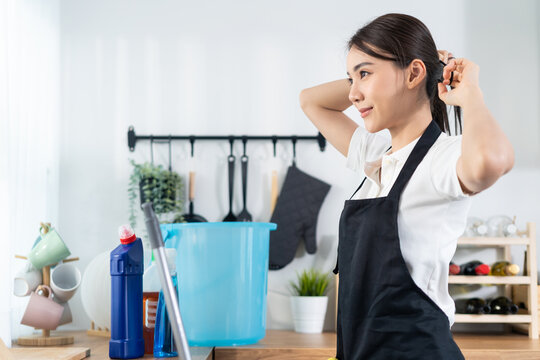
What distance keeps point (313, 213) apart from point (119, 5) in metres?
1.10

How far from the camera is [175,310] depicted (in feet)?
2.18

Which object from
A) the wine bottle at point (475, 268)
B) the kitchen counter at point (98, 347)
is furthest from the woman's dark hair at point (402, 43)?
the wine bottle at point (475, 268)

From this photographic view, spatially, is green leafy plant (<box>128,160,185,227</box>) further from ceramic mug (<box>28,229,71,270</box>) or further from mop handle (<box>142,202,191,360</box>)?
mop handle (<box>142,202,191,360</box>)

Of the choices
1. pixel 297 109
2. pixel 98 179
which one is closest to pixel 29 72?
pixel 98 179

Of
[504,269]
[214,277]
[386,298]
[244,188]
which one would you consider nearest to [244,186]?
[244,188]

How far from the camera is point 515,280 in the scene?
196cm

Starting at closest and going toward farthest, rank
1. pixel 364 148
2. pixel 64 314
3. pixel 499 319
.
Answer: pixel 364 148 → pixel 64 314 → pixel 499 319

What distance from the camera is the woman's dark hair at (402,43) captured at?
3.09 feet

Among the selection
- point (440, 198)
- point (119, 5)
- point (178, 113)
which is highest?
point (119, 5)

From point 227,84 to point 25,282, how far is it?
3.35ft

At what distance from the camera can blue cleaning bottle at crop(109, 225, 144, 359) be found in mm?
1348

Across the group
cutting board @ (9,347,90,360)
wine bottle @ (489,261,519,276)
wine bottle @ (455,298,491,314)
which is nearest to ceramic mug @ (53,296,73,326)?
cutting board @ (9,347,90,360)

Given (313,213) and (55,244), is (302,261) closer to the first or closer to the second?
(313,213)

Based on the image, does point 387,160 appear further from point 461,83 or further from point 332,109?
point 332,109
